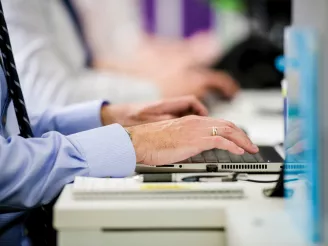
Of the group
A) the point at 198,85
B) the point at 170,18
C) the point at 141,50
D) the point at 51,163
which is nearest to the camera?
the point at 51,163

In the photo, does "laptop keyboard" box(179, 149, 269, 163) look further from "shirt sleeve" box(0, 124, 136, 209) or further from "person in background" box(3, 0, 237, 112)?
"person in background" box(3, 0, 237, 112)

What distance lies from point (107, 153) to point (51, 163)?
0.33 feet

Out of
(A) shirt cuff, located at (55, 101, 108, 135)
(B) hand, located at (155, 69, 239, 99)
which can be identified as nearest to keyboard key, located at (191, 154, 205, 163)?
(A) shirt cuff, located at (55, 101, 108, 135)

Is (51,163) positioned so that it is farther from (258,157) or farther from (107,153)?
(258,157)

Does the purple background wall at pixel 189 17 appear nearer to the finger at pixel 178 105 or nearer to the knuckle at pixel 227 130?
the finger at pixel 178 105

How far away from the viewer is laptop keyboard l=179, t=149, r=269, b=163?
1.58 metres

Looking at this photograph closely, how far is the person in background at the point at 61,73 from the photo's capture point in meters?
2.65

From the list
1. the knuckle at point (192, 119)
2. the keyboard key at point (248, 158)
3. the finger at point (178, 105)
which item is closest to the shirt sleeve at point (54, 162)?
the knuckle at point (192, 119)

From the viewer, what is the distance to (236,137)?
156 cm

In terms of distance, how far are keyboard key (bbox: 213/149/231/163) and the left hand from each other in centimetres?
29

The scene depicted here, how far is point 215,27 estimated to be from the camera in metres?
5.49

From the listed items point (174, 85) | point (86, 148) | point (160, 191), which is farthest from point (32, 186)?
point (174, 85)

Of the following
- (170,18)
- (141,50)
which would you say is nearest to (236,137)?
(141,50)

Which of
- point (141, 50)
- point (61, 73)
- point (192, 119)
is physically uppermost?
Result: point (192, 119)
